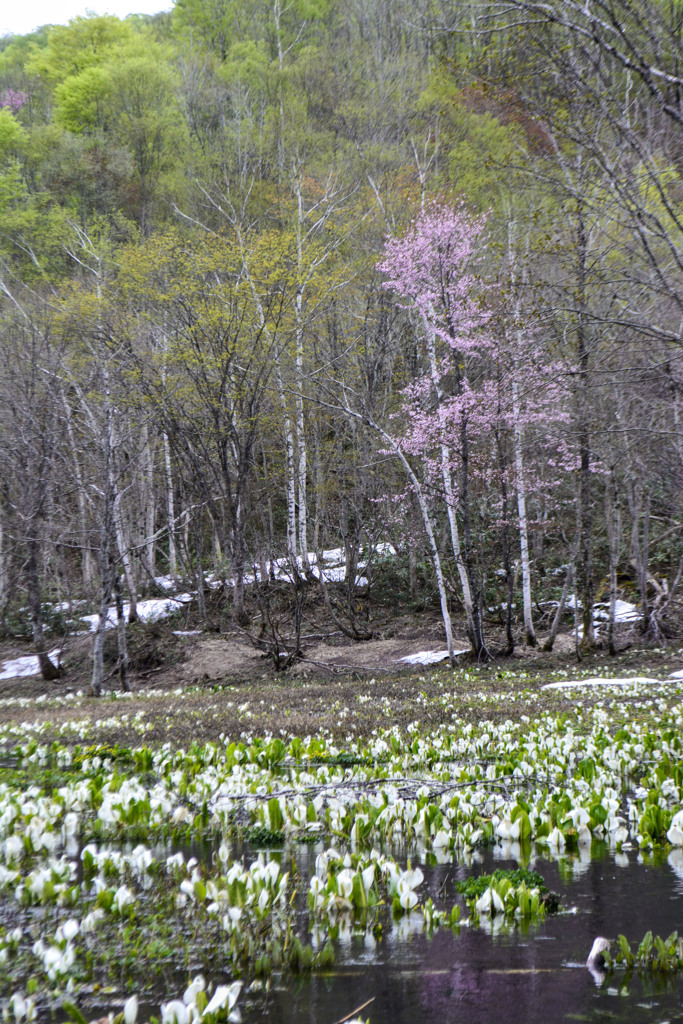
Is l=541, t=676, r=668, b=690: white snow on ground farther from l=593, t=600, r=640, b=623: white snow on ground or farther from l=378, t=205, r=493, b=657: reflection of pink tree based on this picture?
l=593, t=600, r=640, b=623: white snow on ground

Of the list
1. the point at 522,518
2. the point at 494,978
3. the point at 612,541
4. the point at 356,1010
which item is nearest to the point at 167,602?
the point at 522,518

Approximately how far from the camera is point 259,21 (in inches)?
1582

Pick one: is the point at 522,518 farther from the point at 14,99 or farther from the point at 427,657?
the point at 14,99

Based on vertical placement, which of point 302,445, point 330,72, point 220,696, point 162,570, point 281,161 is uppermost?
point 330,72

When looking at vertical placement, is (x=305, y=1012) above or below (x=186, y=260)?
below

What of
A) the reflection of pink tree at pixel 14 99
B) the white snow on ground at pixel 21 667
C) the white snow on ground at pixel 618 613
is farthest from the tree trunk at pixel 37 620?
the reflection of pink tree at pixel 14 99

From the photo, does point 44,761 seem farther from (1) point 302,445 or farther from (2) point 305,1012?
(1) point 302,445

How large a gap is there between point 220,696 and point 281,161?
25.7 metres

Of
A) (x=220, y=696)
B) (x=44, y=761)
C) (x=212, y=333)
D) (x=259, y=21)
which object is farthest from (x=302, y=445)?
(x=259, y=21)

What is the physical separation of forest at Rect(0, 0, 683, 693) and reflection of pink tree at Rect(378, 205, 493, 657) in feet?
0.46

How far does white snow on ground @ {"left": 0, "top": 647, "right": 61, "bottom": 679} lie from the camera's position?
23.0m

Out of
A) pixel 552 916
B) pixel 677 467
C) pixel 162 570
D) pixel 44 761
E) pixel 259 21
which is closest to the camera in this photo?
pixel 552 916

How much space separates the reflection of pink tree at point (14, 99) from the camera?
145 feet

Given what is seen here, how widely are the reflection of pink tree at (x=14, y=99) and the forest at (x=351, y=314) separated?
16 cm
